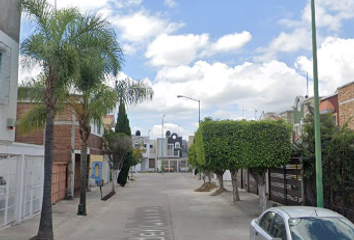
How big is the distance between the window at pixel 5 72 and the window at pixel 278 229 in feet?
25.7

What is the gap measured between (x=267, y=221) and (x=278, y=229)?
769mm

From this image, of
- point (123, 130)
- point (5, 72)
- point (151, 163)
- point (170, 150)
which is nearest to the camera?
point (5, 72)

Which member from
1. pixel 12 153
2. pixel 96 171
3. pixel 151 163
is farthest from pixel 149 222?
pixel 151 163

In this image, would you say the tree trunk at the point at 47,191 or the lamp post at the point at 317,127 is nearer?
the lamp post at the point at 317,127

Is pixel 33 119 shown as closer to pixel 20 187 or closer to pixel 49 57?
pixel 20 187

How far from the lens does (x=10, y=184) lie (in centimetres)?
1251

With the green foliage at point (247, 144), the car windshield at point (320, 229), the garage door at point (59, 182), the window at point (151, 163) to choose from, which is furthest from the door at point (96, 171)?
the window at point (151, 163)

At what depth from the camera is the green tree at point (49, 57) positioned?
10.6 metres

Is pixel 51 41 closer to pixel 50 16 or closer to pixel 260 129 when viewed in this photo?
pixel 50 16

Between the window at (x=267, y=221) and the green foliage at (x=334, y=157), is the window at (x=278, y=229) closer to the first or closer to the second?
the window at (x=267, y=221)

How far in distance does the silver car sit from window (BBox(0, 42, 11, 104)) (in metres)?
7.71

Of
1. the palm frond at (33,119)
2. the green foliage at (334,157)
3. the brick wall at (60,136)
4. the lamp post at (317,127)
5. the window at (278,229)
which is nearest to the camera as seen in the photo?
the window at (278,229)

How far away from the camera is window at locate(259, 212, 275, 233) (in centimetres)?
711

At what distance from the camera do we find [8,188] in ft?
40.4
